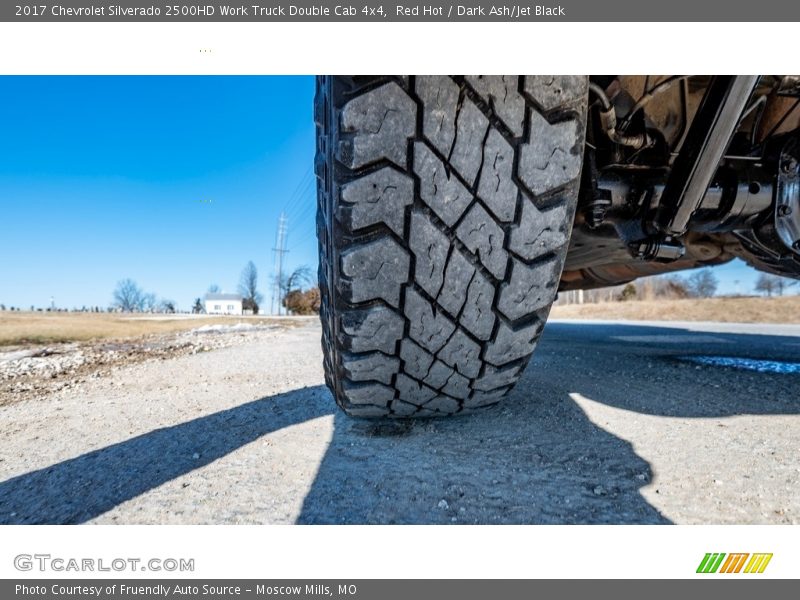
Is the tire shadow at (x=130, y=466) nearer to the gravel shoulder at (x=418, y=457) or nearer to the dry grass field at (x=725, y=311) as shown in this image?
the gravel shoulder at (x=418, y=457)

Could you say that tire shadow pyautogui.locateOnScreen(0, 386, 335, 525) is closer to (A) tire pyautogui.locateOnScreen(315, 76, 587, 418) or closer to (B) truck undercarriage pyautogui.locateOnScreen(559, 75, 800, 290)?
Answer: (A) tire pyautogui.locateOnScreen(315, 76, 587, 418)

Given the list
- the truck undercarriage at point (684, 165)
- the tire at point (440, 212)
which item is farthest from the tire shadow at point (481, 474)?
the truck undercarriage at point (684, 165)

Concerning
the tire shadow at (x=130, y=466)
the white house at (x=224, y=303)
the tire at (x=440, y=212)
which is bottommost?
the white house at (x=224, y=303)

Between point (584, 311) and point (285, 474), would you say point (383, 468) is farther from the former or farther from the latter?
point (584, 311)

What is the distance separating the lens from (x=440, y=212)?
0.80m

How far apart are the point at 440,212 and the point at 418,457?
2.11ft

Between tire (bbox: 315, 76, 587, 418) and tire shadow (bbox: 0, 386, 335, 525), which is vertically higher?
tire (bbox: 315, 76, 587, 418)

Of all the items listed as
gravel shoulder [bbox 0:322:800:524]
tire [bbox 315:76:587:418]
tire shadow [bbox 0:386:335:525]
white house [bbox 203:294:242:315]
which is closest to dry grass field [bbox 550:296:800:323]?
gravel shoulder [bbox 0:322:800:524]

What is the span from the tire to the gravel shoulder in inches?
10.1

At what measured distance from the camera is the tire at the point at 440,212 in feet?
2.40

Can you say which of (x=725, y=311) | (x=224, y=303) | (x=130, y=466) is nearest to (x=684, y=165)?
(x=130, y=466)

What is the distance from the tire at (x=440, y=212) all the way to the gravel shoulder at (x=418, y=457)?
0.84ft

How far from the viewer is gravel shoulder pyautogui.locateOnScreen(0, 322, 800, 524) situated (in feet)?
2.61

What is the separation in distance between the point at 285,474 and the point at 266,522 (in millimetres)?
188
